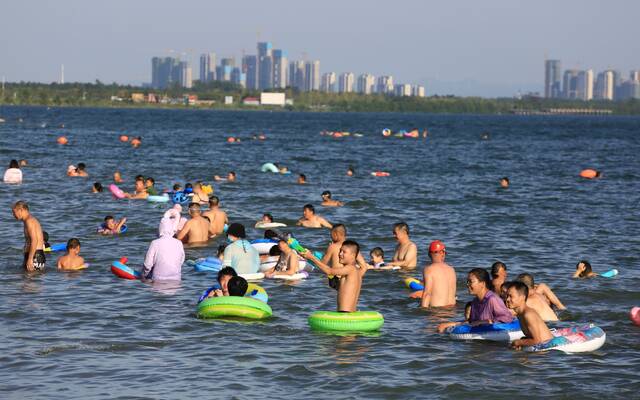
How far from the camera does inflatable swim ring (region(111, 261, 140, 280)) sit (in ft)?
59.6

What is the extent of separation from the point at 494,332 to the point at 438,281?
7.47 feet

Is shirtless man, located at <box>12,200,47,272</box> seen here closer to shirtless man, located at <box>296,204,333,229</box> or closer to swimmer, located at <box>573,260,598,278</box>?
shirtless man, located at <box>296,204,333,229</box>

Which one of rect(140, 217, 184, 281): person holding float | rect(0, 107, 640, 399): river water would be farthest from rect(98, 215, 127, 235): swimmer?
rect(140, 217, 184, 281): person holding float

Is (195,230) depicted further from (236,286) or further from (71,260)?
(236,286)

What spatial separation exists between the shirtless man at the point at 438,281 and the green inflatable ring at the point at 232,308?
2.63m

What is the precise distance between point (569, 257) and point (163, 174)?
81.3 feet

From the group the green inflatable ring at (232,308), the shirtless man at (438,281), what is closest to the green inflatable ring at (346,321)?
the green inflatable ring at (232,308)

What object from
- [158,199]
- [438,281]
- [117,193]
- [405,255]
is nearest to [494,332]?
[438,281]

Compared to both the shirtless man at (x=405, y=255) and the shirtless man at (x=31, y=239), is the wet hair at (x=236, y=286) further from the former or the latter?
the shirtless man at (x=405, y=255)

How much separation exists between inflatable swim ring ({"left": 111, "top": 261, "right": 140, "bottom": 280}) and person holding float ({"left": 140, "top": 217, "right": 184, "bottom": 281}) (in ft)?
0.94

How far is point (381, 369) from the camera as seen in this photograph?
495 inches

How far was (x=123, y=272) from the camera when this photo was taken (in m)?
18.2

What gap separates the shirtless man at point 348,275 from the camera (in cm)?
1377

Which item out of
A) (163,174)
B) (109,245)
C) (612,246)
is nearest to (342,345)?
(109,245)
